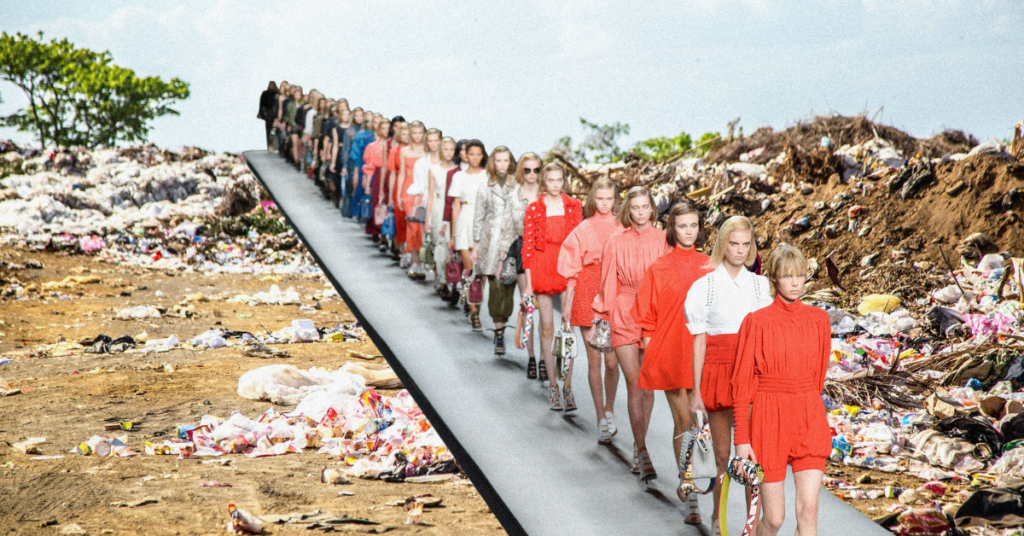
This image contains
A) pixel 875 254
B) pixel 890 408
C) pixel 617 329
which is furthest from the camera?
pixel 875 254

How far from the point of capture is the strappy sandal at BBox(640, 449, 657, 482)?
6934 millimetres

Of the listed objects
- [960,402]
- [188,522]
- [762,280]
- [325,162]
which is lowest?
[188,522]

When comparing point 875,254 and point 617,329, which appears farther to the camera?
point 875,254

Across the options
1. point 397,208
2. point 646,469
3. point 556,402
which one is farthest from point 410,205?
point 646,469

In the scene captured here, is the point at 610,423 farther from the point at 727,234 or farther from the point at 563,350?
the point at 727,234

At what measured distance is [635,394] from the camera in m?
6.85

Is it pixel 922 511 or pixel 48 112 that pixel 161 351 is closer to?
pixel 922 511

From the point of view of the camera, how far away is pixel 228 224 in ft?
79.0

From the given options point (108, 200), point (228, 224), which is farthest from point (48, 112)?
point (228, 224)

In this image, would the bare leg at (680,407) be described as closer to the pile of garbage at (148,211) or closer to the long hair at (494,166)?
the long hair at (494,166)

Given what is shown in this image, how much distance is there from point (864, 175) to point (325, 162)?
8.72m

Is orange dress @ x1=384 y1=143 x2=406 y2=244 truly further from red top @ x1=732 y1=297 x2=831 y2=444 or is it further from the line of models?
red top @ x1=732 y1=297 x2=831 y2=444

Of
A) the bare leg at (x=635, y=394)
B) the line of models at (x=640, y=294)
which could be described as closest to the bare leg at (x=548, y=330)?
the line of models at (x=640, y=294)

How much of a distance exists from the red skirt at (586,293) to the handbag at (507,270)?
1.51m
